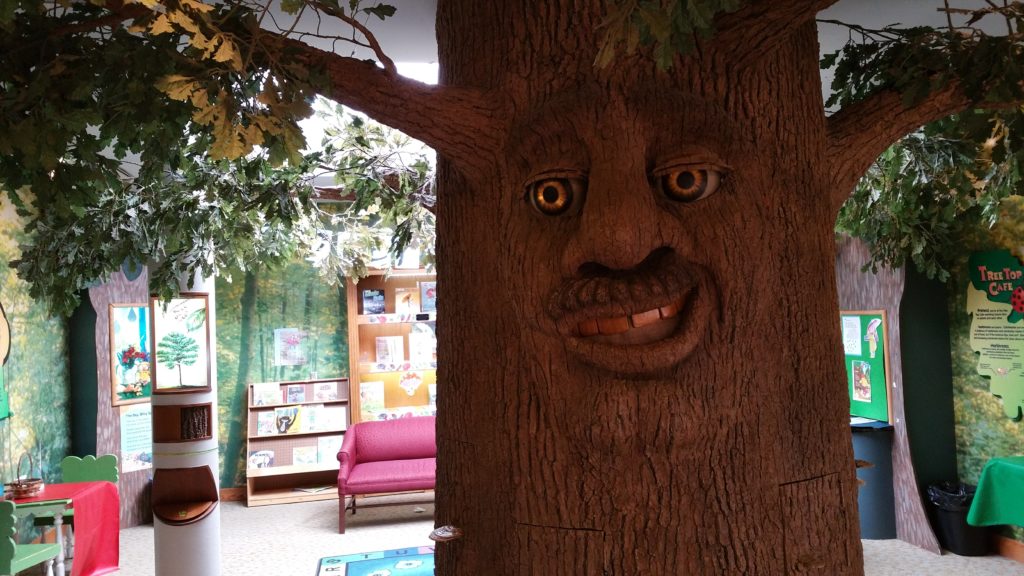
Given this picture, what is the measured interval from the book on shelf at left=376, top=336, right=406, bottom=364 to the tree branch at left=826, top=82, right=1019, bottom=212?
6.78 meters

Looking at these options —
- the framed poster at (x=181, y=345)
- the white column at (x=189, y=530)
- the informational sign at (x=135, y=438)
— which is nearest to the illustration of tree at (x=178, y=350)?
the framed poster at (x=181, y=345)

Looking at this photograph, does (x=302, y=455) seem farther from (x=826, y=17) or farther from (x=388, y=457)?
(x=826, y=17)

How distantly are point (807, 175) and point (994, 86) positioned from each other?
422 millimetres

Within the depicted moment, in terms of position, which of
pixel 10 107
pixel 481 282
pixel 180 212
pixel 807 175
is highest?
pixel 180 212

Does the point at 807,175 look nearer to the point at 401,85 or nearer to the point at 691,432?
the point at 691,432

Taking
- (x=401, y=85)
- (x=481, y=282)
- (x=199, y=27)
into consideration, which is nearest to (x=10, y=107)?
(x=199, y=27)

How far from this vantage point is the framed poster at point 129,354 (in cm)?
695

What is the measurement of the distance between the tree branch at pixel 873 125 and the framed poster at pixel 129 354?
21.8ft

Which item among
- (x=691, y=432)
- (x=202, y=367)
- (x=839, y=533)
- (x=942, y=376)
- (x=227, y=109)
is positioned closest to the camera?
(x=227, y=109)

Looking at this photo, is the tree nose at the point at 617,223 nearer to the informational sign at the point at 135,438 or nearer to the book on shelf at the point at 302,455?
the informational sign at the point at 135,438

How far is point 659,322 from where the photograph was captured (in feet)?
4.35

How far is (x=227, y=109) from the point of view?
1.19m

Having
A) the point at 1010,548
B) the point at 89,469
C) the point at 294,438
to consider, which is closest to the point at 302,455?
the point at 294,438

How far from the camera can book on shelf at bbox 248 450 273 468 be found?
762 centimetres
